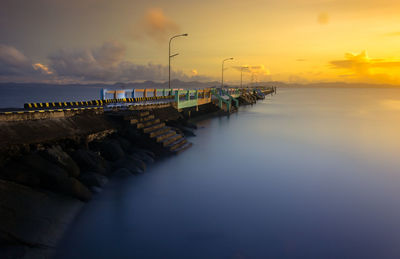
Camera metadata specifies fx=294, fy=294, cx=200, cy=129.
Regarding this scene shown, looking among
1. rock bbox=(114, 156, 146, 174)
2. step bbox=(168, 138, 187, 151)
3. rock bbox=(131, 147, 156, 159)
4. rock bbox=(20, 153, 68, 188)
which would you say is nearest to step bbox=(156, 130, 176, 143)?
step bbox=(168, 138, 187, 151)

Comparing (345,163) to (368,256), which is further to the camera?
(345,163)

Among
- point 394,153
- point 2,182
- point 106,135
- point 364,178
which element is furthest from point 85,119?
point 394,153

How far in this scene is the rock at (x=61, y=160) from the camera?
10164mm

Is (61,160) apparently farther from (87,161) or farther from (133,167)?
(133,167)

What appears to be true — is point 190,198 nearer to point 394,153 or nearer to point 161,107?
point 161,107

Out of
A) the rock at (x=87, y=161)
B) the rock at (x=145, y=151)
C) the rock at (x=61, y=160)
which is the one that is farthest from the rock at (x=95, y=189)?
the rock at (x=145, y=151)

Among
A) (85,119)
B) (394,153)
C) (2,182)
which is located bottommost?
(394,153)

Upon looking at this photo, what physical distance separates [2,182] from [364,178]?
15384 millimetres

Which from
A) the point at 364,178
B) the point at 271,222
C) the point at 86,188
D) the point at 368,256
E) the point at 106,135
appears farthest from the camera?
the point at 106,135

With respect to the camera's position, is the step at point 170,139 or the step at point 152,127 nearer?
the step at point 152,127

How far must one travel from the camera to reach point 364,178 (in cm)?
1484

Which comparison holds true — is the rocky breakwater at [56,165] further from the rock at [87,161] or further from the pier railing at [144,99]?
the pier railing at [144,99]

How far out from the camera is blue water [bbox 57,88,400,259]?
787 centimetres

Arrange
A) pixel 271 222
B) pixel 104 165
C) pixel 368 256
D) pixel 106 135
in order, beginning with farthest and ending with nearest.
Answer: pixel 106 135, pixel 104 165, pixel 271 222, pixel 368 256
